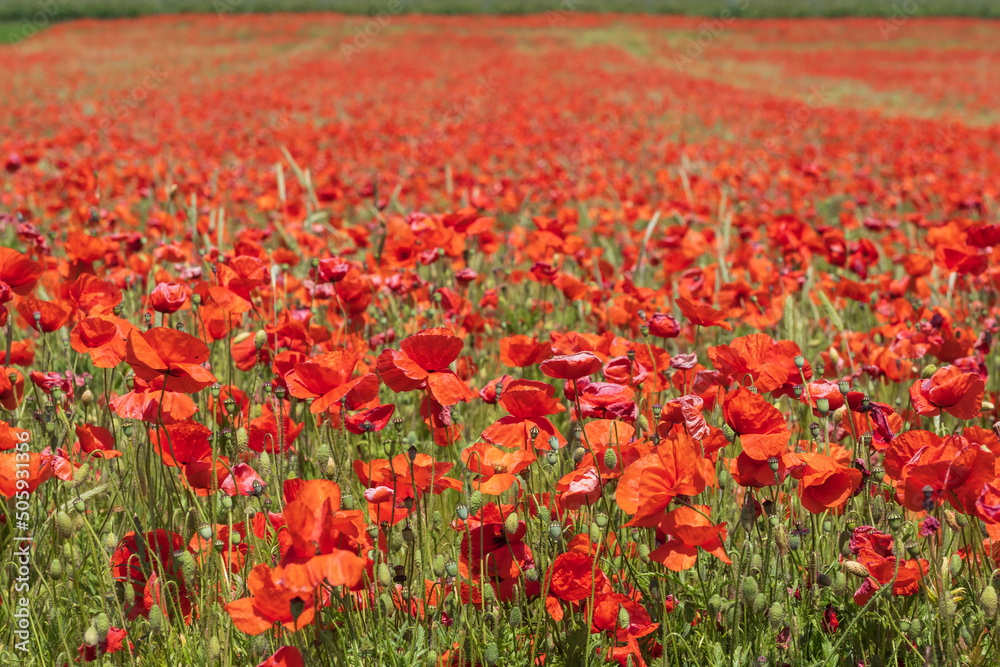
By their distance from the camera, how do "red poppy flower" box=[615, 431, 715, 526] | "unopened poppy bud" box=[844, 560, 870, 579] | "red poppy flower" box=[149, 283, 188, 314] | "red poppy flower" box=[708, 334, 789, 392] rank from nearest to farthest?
"red poppy flower" box=[615, 431, 715, 526] < "unopened poppy bud" box=[844, 560, 870, 579] < "red poppy flower" box=[708, 334, 789, 392] < "red poppy flower" box=[149, 283, 188, 314]

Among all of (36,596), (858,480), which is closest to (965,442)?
(858,480)

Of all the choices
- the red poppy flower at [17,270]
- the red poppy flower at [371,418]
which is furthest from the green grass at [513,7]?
the red poppy flower at [371,418]

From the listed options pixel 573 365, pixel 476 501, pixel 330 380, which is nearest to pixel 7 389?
pixel 330 380

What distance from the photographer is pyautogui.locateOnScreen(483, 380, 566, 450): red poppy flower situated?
118 cm

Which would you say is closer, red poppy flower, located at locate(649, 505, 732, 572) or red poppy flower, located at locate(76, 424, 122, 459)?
red poppy flower, located at locate(649, 505, 732, 572)

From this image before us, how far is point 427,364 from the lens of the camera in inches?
47.6

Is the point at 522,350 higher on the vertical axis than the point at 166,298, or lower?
lower

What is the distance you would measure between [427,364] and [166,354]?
1.23 feet

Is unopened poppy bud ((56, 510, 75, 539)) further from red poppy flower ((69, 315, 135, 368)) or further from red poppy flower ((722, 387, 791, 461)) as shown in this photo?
red poppy flower ((722, 387, 791, 461))

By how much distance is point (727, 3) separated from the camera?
144 feet

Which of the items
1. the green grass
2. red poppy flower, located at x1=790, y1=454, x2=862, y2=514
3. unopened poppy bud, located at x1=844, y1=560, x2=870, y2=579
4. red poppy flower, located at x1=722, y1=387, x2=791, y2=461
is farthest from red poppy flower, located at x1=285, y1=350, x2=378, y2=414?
the green grass

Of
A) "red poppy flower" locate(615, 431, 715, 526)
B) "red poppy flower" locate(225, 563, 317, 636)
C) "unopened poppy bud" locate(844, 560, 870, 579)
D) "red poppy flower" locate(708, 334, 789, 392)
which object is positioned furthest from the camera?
"red poppy flower" locate(708, 334, 789, 392)

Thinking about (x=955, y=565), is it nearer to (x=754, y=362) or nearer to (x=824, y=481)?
(x=824, y=481)

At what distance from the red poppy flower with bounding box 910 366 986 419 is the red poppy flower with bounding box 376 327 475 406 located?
0.72 m
